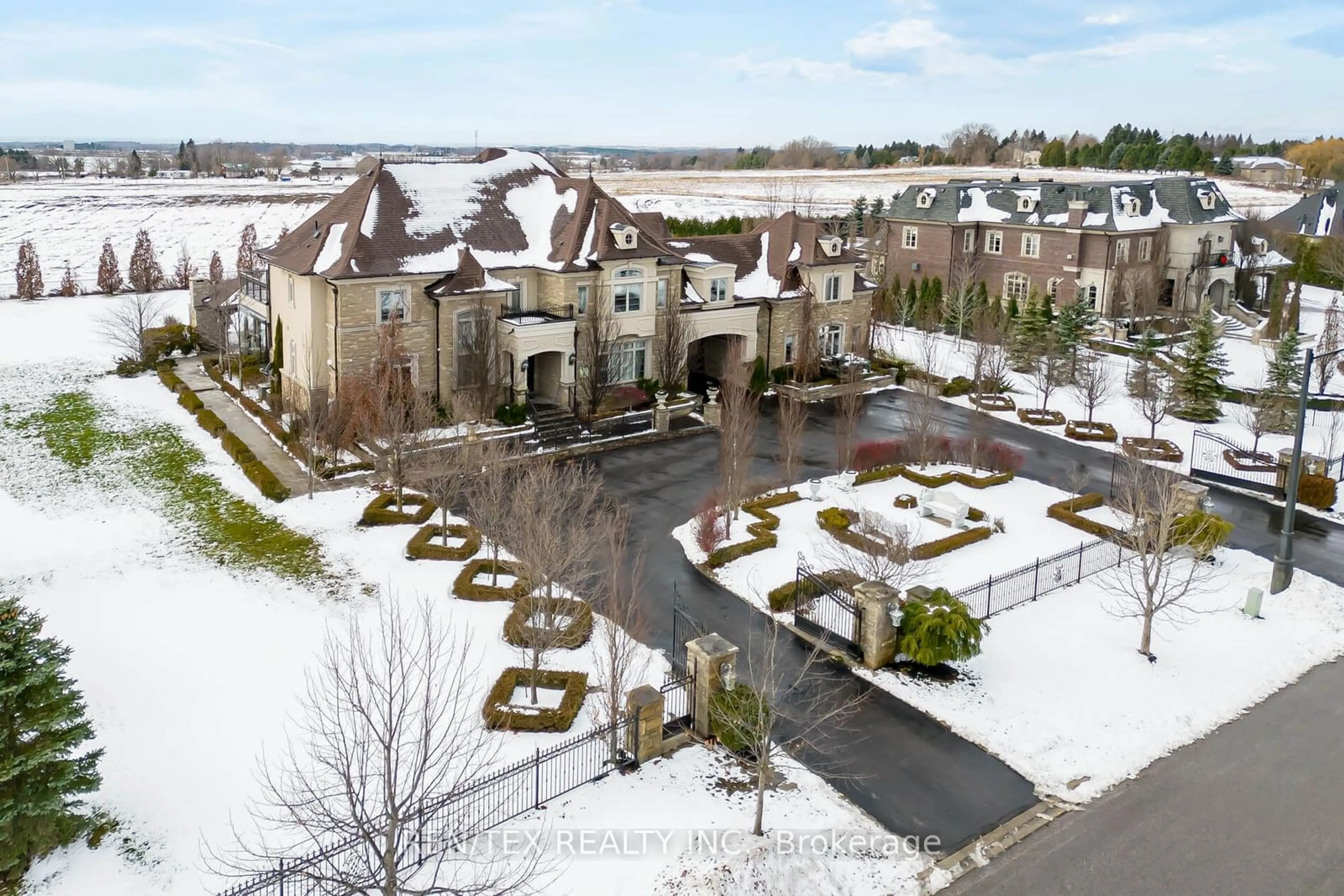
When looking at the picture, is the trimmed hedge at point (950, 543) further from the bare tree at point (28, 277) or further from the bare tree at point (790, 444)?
the bare tree at point (28, 277)

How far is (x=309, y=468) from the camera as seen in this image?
28.6 m

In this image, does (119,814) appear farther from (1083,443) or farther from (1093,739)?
(1083,443)

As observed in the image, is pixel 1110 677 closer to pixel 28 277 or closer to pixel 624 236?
pixel 624 236

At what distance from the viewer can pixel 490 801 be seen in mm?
15164

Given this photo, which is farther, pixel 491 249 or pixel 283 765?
pixel 491 249

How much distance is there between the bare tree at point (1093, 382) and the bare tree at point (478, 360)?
2189 centimetres

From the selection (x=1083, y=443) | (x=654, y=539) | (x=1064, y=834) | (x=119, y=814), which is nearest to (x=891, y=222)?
(x=1083, y=443)

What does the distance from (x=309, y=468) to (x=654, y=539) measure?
33.7 feet

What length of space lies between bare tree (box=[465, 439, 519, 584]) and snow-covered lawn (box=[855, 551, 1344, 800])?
350 inches

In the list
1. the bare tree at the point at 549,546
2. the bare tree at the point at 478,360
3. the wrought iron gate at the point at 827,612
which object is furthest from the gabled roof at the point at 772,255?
the wrought iron gate at the point at 827,612

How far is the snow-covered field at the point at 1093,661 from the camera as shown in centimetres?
1769

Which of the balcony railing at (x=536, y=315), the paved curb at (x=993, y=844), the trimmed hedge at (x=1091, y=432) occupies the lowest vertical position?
the paved curb at (x=993, y=844)

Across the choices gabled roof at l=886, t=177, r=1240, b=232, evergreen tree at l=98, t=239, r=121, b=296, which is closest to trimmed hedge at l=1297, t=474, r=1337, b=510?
gabled roof at l=886, t=177, r=1240, b=232

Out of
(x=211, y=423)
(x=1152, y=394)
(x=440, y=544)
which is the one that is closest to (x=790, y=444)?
(x=440, y=544)
